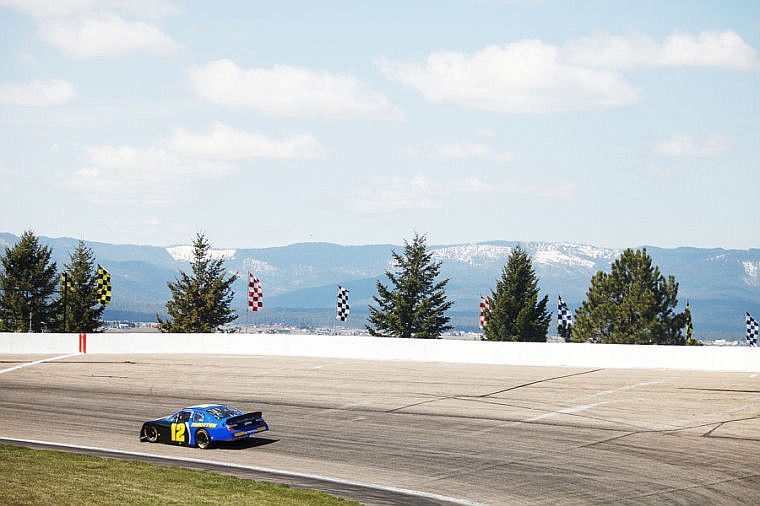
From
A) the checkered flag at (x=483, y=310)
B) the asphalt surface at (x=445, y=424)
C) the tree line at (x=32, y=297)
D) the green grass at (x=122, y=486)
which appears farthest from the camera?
the tree line at (x=32, y=297)

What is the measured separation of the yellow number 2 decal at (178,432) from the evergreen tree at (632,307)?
73048mm

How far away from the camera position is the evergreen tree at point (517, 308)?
83688 millimetres

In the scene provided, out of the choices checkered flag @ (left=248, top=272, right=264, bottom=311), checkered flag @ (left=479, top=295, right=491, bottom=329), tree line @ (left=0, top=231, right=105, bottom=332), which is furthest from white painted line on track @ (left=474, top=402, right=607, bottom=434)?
tree line @ (left=0, top=231, right=105, bottom=332)

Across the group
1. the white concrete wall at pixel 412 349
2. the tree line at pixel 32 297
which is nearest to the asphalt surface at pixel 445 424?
the white concrete wall at pixel 412 349

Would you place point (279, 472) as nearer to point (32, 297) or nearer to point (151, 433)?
point (151, 433)

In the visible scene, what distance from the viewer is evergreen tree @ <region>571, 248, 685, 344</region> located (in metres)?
92.5

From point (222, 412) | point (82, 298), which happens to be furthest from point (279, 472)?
point (82, 298)

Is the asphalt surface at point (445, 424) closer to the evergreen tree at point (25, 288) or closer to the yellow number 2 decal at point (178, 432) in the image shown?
the yellow number 2 decal at point (178, 432)

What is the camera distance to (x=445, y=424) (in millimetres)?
26062

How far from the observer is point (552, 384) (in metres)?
32.8

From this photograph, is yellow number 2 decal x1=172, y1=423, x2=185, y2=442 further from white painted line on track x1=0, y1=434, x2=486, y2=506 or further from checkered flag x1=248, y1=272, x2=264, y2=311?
checkered flag x1=248, y1=272, x2=264, y2=311

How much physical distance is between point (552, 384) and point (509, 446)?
10.4 meters

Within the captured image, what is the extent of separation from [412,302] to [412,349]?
4131cm

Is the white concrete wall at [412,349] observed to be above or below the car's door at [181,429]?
above
